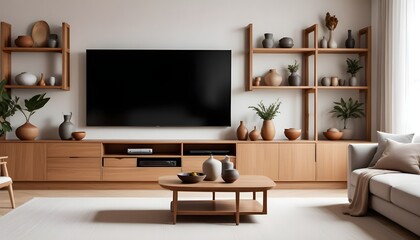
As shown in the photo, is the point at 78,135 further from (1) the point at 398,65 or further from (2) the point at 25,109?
(1) the point at 398,65

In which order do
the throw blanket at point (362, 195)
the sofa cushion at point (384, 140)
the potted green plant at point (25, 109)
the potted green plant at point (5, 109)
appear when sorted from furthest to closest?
the potted green plant at point (25, 109) → the potted green plant at point (5, 109) → the sofa cushion at point (384, 140) → the throw blanket at point (362, 195)

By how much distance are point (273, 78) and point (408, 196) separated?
3153 mm

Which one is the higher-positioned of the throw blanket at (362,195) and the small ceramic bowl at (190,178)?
the small ceramic bowl at (190,178)

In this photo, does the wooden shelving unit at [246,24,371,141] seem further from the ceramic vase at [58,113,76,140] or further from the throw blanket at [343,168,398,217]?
the ceramic vase at [58,113,76,140]

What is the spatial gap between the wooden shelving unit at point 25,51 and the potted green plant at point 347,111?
3652 mm

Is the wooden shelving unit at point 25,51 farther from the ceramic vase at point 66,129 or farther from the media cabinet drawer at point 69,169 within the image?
the media cabinet drawer at point 69,169

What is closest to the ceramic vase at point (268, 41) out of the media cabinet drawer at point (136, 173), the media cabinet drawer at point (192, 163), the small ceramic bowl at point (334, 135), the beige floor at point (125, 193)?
the small ceramic bowl at point (334, 135)

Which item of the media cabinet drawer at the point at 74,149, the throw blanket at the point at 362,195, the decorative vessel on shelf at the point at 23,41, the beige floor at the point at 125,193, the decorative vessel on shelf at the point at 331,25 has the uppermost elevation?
the decorative vessel on shelf at the point at 331,25

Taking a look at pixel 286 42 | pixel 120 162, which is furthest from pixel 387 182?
pixel 120 162

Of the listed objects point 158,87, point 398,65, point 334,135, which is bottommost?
point 334,135

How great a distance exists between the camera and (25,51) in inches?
269

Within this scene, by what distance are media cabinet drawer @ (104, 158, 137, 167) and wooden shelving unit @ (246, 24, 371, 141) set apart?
1.81 m

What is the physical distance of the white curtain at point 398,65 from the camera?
19.8ft

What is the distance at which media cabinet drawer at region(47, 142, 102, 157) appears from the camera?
21.4 ft
